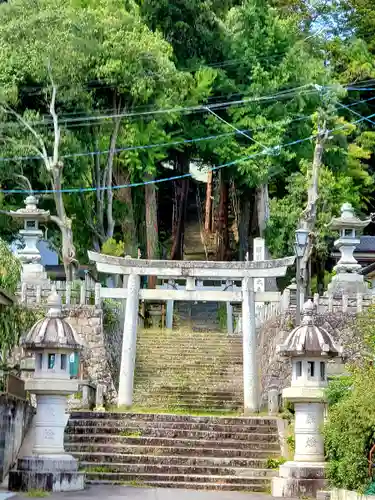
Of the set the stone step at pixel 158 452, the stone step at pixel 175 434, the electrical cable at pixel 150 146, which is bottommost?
the stone step at pixel 158 452

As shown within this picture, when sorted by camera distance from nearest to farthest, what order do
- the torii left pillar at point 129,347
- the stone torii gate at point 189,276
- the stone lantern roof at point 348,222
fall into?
the torii left pillar at point 129,347
the stone torii gate at point 189,276
the stone lantern roof at point 348,222

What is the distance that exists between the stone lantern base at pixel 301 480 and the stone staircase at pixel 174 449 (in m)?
1.17

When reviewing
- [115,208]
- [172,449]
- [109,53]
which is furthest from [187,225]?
[172,449]

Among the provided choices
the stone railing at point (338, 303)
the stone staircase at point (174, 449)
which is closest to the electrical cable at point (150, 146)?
the stone railing at point (338, 303)

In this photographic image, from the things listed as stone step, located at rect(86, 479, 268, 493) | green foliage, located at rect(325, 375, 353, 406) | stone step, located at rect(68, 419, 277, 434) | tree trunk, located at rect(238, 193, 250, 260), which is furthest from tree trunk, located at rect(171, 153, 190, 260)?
green foliage, located at rect(325, 375, 353, 406)

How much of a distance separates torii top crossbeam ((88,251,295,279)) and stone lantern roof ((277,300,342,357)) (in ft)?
29.7

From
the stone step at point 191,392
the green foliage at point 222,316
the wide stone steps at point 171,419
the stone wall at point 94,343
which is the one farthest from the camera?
the green foliage at point 222,316

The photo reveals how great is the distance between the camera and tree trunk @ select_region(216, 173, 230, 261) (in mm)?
48625

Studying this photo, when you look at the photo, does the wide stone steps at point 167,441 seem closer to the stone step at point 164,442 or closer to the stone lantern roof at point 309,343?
the stone step at point 164,442

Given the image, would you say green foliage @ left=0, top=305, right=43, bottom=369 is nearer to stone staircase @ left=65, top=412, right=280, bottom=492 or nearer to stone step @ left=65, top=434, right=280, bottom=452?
stone staircase @ left=65, top=412, right=280, bottom=492

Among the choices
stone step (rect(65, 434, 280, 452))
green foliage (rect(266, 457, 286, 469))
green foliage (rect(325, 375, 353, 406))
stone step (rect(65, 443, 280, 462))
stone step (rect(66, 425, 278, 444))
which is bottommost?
green foliage (rect(266, 457, 286, 469))

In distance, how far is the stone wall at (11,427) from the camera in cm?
1908

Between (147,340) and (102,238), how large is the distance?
23.5ft

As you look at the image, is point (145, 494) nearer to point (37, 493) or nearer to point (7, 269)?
point (37, 493)
